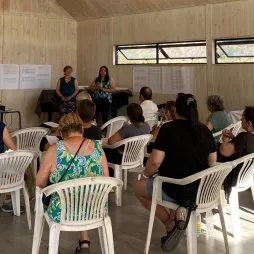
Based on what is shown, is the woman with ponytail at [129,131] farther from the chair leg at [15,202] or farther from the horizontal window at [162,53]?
the horizontal window at [162,53]

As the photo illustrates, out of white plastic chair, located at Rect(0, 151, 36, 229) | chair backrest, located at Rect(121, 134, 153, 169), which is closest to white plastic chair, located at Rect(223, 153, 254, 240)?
chair backrest, located at Rect(121, 134, 153, 169)

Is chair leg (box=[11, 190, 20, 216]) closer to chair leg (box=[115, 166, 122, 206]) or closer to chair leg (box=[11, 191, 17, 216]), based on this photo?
chair leg (box=[11, 191, 17, 216])

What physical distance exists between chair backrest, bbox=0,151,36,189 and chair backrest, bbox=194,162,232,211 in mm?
1581

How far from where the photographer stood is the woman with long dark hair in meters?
8.97

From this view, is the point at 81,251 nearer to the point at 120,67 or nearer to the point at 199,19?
the point at 199,19

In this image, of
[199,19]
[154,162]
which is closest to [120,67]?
[199,19]

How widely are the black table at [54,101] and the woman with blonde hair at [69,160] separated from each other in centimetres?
643

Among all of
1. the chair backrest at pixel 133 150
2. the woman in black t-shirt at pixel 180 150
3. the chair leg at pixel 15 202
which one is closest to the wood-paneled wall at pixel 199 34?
the chair backrest at pixel 133 150

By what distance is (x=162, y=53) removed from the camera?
931 centimetres

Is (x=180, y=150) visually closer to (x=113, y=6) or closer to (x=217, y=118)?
(x=217, y=118)

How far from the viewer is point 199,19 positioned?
8391mm

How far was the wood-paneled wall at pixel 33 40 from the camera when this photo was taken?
9961mm

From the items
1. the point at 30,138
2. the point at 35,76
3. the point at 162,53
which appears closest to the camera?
the point at 30,138

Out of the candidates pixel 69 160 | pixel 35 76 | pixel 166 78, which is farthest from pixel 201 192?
pixel 35 76
